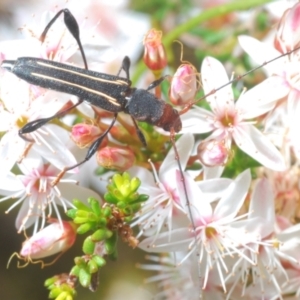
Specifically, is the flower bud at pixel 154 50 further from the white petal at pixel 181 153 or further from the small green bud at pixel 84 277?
the small green bud at pixel 84 277

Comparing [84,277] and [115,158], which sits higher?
[115,158]

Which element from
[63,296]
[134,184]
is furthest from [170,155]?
[63,296]

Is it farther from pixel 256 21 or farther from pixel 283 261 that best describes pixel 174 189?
pixel 256 21

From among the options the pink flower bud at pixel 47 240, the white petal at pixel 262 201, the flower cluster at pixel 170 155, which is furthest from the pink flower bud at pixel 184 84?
the pink flower bud at pixel 47 240

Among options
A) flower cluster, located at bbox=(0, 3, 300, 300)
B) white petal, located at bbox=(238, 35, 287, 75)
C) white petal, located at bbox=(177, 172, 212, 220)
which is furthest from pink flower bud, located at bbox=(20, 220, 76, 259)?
white petal, located at bbox=(238, 35, 287, 75)

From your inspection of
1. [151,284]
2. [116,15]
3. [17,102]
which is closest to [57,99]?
[17,102]

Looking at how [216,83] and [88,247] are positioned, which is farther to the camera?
[216,83]

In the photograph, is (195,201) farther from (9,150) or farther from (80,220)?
(9,150)

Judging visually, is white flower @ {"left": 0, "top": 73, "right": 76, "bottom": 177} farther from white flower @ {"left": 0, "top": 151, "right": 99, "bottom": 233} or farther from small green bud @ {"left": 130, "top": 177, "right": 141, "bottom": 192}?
small green bud @ {"left": 130, "top": 177, "right": 141, "bottom": 192}
